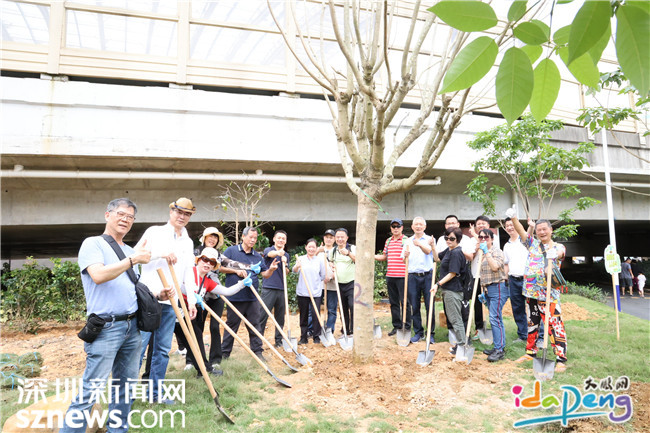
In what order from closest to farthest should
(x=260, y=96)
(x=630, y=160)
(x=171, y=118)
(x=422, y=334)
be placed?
(x=422, y=334) < (x=171, y=118) < (x=260, y=96) < (x=630, y=160)

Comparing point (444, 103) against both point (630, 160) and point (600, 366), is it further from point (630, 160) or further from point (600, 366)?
point (630, 160)

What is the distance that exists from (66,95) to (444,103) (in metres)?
8.86

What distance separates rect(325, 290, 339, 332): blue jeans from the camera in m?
6.38

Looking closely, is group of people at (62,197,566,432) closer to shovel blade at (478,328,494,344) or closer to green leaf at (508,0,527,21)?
shovel blade at (478,328,494,344)

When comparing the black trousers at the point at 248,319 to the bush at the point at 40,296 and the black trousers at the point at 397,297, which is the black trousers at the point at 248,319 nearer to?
the black trousers at the point at 397,297

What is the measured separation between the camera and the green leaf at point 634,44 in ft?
2.28

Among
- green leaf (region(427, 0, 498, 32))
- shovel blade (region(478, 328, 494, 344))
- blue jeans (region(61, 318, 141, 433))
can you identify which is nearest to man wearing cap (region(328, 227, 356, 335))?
shovel blade (region(478, 328, 494, 344))

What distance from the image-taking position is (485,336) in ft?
19.5

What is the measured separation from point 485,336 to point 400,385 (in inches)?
106

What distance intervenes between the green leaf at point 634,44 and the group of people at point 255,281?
2.90 metres

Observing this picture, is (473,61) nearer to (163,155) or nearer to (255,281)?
(255,281)

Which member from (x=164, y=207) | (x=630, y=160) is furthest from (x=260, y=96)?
(x=630, y=160)

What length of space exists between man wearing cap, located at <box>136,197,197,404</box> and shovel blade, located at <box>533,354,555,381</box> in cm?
415

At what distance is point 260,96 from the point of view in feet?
31.6
